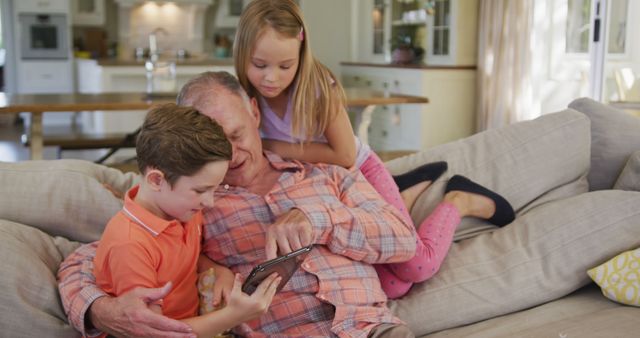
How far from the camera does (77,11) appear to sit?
→ 8422 mm

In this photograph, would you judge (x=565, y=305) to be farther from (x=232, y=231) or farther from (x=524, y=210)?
(x=232, y=231)

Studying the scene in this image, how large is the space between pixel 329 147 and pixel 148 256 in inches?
25.5

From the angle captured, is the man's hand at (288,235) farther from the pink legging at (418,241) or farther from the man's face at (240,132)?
the pink legging at (418,241)

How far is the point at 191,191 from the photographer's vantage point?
1.34 m

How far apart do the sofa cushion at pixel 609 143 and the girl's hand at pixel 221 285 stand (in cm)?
132

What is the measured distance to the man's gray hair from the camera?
1.54 metres

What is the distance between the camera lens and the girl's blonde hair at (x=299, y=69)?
5.37 ft

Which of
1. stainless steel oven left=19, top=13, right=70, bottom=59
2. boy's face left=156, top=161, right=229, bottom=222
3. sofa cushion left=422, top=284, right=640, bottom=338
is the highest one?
stainless steel oven left=19, top=13, right=70, bottom=59

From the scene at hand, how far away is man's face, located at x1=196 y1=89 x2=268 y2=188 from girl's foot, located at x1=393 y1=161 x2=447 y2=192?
560 millimetres

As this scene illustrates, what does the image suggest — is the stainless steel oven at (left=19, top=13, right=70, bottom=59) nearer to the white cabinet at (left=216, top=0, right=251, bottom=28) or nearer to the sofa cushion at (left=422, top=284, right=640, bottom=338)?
the white cabinet at (left=216, top=0, right=251, bottom=28)

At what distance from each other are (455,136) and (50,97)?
386 centimetres

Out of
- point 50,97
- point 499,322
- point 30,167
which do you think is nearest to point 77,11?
point 50,97

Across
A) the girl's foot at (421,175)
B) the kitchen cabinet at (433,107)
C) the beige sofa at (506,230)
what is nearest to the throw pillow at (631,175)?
the beige sofa at (506,230)

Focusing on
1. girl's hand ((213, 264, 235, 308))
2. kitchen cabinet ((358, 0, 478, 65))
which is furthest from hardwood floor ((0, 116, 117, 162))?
girl's hand ((213, 264, 235, 308))
